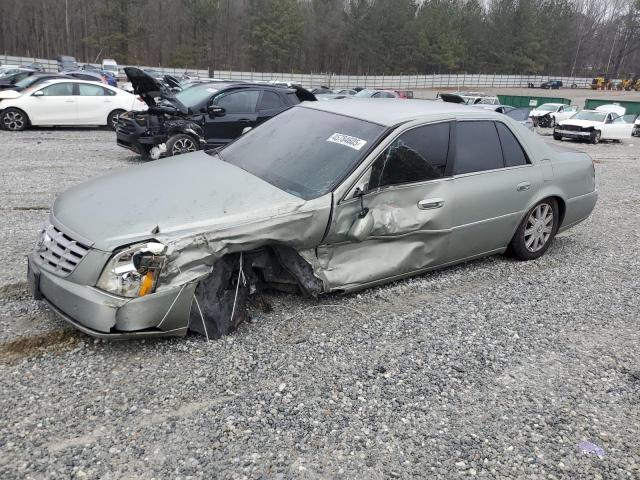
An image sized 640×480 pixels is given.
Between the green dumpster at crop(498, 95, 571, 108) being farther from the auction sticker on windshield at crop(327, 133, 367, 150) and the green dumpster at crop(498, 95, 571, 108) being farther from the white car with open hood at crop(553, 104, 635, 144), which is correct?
the auction sticker on windshield at crop(327, 133, 367, 150)

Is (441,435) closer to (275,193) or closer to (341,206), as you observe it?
(341,206)

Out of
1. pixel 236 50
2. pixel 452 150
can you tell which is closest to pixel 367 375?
pixel 452 150

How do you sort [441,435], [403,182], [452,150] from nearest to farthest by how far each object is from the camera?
[441,435] < [403,182] < [452,150]

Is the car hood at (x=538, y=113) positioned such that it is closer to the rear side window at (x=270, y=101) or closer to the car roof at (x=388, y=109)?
the rear side window at (x=270, y=101)

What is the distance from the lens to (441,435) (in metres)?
2.68

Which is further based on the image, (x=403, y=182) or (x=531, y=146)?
(x=531, y=146)

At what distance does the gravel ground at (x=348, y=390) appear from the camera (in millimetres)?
2451

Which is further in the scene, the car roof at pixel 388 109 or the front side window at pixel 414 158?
the car roof at pixel 388 109

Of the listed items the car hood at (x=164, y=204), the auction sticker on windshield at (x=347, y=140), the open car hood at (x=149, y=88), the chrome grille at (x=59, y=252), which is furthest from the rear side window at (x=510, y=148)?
the open car hood at (x=149, y=88)

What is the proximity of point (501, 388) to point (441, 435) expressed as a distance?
645mm

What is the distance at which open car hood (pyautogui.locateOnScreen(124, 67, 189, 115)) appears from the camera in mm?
8508

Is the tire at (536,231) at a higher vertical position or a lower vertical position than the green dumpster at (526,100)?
lower

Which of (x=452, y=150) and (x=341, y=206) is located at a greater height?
(x=452, y=150)

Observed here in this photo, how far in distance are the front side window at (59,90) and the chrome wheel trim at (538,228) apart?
12435 mm
